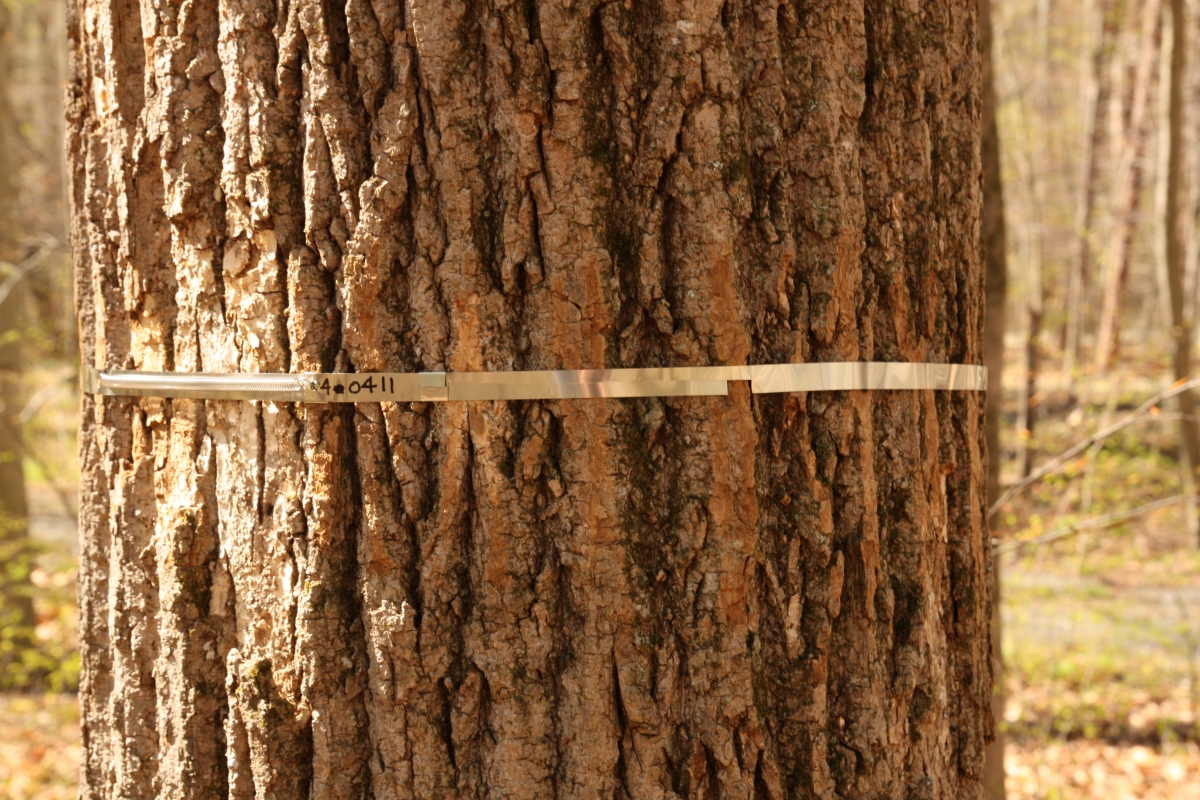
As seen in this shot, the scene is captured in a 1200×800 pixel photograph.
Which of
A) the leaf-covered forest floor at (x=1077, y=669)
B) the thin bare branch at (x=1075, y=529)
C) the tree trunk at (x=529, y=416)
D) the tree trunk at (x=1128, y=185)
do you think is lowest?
the leaf-covered forest floor at (x=1077, y=669)

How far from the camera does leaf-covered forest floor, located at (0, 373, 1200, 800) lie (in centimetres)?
539

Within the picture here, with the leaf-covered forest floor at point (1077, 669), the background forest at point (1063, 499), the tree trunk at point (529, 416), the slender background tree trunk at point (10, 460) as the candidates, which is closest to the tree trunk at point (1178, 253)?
the background forest at point (1063, 499)

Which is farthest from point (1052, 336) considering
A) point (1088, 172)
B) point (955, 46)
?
point (955, 46)

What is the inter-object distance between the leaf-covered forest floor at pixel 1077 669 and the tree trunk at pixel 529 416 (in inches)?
129

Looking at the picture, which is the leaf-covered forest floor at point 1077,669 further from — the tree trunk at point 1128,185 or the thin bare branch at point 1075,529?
the tree trunk at point 1128,185

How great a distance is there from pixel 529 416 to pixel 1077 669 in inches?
262

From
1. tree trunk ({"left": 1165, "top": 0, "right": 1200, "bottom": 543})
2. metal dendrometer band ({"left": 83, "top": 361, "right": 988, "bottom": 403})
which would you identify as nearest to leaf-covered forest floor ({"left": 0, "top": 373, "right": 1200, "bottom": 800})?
tree trunk ({"left": 1165, "top": 0, "right": 1200, "bottom": 543})

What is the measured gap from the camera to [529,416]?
4.06 feet

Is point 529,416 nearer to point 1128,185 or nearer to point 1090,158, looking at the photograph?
point 1128,185

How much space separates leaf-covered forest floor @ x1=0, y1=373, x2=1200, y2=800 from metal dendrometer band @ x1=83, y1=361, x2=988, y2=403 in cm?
327

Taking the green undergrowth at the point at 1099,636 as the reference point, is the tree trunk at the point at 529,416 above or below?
above

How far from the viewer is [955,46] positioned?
1.51 metres

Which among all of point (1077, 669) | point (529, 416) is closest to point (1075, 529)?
point (529, 416)

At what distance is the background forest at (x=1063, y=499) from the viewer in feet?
18.2
